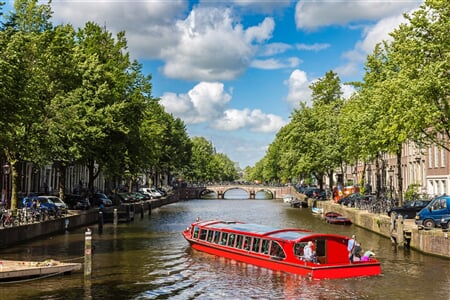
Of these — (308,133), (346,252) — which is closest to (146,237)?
(346,252)

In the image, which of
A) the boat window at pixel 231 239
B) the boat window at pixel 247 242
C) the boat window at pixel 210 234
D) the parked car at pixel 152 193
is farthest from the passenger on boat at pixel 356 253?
the parked car at pixel 152 193

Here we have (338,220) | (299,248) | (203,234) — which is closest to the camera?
(299,248)

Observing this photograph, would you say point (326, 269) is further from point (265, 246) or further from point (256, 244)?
point (256, 244)

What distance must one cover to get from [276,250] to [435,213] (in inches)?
576

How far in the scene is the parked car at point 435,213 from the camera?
38406 millimetres

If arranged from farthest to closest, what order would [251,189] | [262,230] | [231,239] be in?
[251,189]
[231,239]
[262,230]

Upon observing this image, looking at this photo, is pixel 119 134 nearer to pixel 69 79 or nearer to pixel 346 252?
pixel 69 79

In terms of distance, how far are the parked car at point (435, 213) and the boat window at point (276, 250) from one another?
13294 mm

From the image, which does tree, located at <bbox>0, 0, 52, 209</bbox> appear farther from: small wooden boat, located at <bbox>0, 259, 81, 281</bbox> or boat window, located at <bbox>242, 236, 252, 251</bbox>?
boat window, located at <bbox>242, 236, 252, 251</bbox>

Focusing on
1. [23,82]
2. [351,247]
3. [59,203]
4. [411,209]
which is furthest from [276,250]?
[59,203]

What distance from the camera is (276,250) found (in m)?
31.2

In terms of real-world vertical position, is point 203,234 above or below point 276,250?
above

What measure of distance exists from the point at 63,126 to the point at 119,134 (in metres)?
13.5

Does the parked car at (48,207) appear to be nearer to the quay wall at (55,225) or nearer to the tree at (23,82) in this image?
the quay wall at (55,225)
